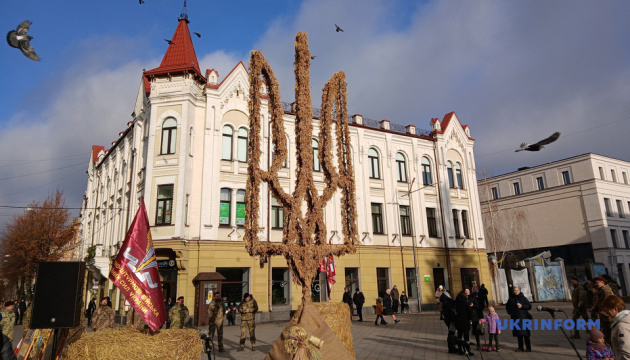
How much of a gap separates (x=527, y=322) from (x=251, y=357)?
8.06 metres

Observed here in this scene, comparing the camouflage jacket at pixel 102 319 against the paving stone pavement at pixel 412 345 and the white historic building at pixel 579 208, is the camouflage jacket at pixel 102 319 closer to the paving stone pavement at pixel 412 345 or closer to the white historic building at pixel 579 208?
the paving stone pavement at pixel 412 345

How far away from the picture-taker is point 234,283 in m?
23.0

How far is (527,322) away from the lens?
452 inches

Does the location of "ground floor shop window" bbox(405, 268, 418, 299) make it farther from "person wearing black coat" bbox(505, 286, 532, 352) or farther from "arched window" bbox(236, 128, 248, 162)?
"person wearing black coat" bbox(505, 286, 532, 352)

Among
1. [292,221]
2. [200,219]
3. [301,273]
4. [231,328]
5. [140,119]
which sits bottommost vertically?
[231,328]

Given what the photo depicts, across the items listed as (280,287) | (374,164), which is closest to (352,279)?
(280,287)

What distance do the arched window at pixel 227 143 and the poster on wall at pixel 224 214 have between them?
2955 millimetres

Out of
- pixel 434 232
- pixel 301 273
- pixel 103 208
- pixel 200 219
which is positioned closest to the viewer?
pixel 301 273

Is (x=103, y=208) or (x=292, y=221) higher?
(x=103, y=208)

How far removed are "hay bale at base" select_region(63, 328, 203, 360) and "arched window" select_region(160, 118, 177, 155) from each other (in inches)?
682

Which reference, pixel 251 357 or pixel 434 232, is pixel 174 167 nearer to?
pixel 251 357

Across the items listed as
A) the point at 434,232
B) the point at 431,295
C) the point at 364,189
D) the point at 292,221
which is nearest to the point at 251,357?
the point at 292,221

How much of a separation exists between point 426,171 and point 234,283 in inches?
695

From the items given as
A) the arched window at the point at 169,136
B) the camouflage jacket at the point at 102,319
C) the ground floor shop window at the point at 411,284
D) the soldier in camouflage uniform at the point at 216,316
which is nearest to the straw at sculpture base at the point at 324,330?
the soldier in camouflage uniform at the point at 216,316
